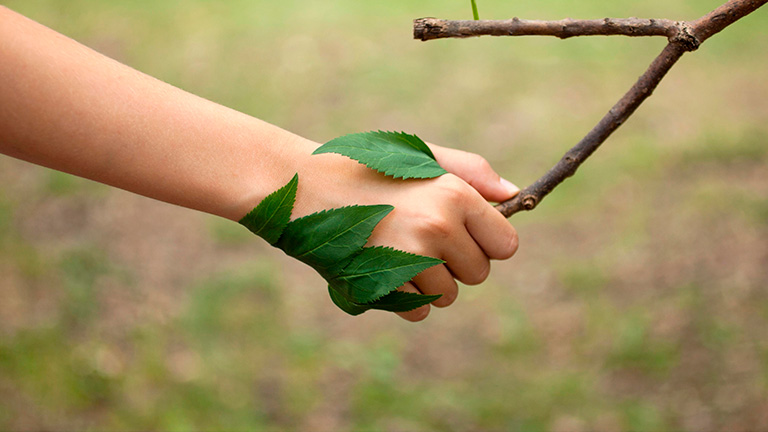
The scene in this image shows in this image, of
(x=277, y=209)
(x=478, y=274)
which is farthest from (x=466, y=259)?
(x=277, y=209)

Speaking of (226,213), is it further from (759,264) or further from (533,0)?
(533,0)

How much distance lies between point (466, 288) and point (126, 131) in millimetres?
2441

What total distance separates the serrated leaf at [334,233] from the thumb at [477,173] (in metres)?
0.30

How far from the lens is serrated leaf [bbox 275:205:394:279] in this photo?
1.12 meters

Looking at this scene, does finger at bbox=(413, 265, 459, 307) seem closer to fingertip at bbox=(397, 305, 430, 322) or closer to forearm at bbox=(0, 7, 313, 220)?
fingertip at bbox=(397, 305, 430, 322)

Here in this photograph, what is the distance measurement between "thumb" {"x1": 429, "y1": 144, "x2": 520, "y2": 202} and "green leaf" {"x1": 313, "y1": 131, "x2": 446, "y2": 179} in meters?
0.13

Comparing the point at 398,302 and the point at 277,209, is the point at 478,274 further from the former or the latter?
the point at 277,209

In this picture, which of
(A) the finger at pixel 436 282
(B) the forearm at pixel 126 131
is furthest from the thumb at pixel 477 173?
(B) the forearm at pixel 126 131

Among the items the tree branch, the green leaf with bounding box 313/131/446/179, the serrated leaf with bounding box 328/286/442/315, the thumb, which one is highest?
the tree branch

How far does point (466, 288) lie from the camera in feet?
10.8

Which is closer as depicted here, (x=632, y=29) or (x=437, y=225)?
(x=632, y=29)

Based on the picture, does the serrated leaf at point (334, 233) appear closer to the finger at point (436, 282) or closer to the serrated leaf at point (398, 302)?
the serrated leaf at point (398, 302)

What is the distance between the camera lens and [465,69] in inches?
194

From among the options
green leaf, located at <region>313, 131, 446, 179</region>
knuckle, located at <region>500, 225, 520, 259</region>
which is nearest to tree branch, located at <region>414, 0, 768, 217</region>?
green leaf, located at <region>313, 131, 446, 179</region>
